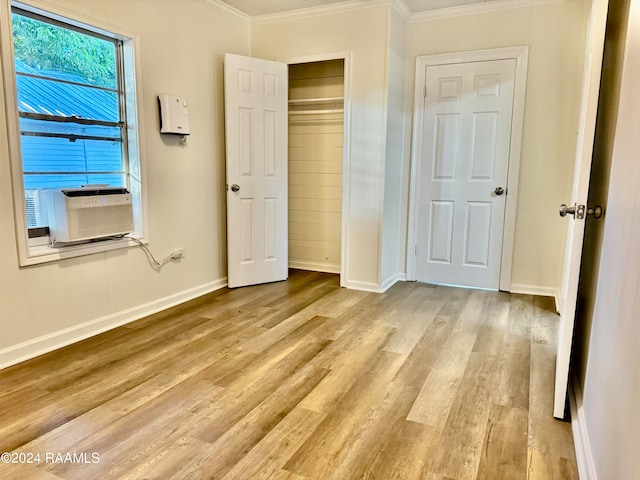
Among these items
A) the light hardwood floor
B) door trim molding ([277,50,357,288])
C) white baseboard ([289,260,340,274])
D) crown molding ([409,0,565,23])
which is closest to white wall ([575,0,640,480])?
the light hardwood floor

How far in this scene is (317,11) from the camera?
3859 mm

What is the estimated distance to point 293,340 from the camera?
9.25ft

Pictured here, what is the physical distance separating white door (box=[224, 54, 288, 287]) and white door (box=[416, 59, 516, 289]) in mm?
1348

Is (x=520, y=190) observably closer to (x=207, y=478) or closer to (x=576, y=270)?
(x=576, y=270)

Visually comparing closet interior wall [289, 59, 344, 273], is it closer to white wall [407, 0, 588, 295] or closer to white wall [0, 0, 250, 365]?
white wall [0, 0, 250, 365]

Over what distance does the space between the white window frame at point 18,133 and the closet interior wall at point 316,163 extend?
1849 mm

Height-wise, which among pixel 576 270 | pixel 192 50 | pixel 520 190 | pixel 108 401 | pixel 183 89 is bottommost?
pixel 108 401

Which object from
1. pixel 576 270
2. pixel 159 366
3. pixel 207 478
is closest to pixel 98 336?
pixel 159 366

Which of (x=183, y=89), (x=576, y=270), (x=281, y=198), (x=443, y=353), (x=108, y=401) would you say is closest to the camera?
(x=576, y=270)

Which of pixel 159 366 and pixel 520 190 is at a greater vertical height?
pixel 520 190

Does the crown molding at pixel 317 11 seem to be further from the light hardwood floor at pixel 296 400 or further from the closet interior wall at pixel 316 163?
the light hardwood floor at pixel 296 400

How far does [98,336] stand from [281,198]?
1.96 m

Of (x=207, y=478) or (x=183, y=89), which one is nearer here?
(x=207, y=478)

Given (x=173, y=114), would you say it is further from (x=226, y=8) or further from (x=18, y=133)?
(x=226, y=8)
